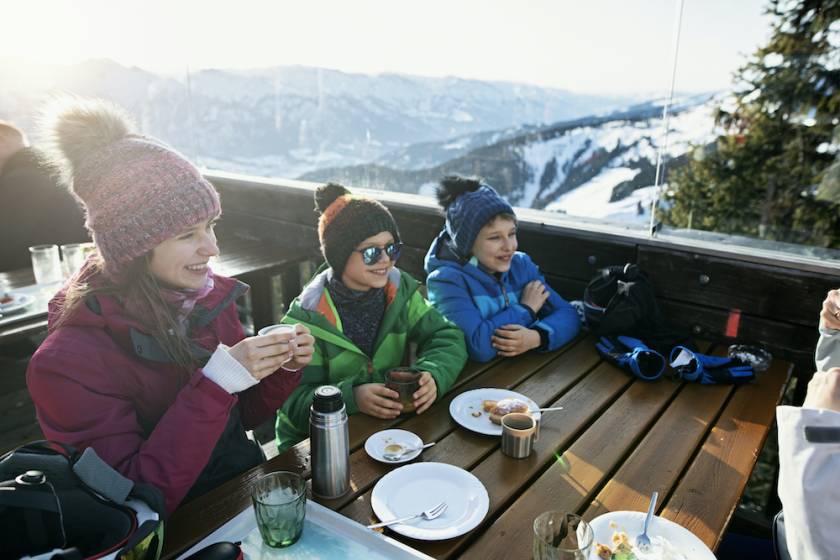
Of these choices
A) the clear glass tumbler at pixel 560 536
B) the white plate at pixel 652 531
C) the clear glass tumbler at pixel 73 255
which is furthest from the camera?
the clear glass tumbler at pixel 73 255

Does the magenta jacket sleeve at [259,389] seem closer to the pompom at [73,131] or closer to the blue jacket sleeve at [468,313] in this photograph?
the pompom at [73,131]

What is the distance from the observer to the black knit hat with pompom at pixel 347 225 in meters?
2.44

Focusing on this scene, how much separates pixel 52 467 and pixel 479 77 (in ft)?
11.5

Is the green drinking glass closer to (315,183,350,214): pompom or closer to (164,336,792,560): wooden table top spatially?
(164,336,792,560): wooden table top

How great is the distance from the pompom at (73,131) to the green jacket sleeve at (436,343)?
55.3 inches

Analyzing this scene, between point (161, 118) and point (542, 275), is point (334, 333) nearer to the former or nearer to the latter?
point (542, 275)

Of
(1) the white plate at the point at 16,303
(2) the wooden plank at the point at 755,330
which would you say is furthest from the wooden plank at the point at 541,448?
(1) the white plate at the point at 16,303

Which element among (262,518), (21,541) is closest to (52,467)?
(21,541)

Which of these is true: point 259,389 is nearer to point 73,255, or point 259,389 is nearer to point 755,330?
point 73,255

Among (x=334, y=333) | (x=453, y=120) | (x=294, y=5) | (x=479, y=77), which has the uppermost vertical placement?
(x=294, y=5)

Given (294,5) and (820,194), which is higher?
(294,5)

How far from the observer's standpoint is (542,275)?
11.0 feet

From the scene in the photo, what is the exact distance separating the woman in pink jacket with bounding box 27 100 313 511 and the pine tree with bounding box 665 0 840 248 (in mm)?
2561

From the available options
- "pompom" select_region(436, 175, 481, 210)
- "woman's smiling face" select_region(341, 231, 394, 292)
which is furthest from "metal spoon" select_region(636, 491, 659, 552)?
"pompom" select_region(436, 175, 481, 210)
